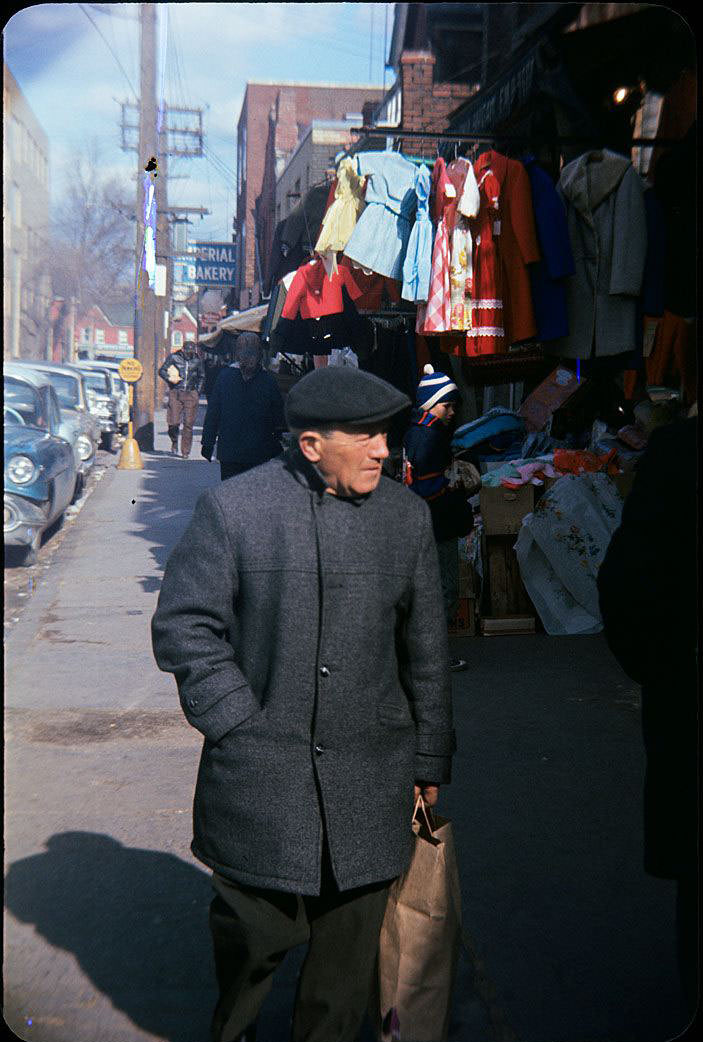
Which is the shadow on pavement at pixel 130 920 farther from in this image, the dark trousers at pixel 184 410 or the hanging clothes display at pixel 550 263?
the dark trousers at pixel 184 410

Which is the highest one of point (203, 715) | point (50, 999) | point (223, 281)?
point (223, 281)

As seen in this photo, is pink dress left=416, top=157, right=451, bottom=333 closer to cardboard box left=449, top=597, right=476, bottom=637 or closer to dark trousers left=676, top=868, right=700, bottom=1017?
cardboard box left=449, top=597, right=476, bottom=637

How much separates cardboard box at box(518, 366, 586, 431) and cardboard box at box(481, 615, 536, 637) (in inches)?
73.2

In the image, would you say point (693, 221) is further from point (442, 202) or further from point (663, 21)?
point (442, 202)

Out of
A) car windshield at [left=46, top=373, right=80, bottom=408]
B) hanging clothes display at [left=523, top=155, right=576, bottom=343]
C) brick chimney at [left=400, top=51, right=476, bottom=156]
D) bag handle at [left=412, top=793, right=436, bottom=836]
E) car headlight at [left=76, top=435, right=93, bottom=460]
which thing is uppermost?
brick chimney at [left=400, top=51, right=476, bottom=156]

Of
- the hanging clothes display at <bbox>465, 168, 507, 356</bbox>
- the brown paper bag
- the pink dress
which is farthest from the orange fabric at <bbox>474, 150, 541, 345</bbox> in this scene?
the brown paper bag

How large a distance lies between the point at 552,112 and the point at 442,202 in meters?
0.76

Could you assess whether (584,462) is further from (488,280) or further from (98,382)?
(98,382)

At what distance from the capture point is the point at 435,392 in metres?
6.71

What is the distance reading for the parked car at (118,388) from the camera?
24.8 m

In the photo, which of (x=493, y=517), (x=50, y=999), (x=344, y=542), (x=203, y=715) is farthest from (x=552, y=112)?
(x=50, y=999)

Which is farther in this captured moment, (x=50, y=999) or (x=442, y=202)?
(x=442, y=202)

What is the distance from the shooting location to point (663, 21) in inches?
180

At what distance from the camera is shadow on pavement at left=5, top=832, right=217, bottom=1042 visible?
Result: 137 inches
